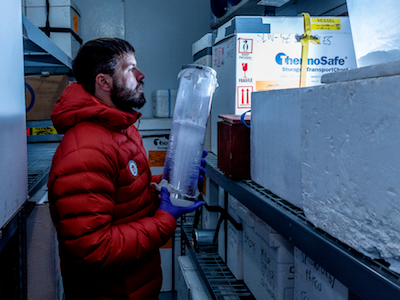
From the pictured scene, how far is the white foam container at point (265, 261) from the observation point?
103 cm

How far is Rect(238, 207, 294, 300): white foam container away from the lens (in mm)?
1030

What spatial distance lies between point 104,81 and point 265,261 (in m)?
0.79

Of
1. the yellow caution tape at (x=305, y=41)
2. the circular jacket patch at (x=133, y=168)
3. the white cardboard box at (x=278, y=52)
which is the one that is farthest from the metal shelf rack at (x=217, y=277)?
the yellow caution tape at (x=305, y=41)

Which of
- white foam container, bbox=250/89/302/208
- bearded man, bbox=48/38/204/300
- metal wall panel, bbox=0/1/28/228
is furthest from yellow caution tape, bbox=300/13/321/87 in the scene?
metal wall panel, bbox=0/1/28/228

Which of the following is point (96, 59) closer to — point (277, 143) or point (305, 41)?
point (277, 143)

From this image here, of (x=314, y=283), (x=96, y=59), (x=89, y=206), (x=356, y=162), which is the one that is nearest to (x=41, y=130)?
Result: (x=96, y=59)

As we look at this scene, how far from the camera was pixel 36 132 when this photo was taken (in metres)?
2.33

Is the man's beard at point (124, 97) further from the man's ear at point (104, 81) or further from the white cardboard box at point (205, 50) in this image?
the white cardboard box at point (205, 50)

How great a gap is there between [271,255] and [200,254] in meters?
0.76

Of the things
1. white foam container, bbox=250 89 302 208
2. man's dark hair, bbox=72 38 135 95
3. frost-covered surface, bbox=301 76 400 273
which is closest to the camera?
frost-covered surface, bbox=301 76 400 273

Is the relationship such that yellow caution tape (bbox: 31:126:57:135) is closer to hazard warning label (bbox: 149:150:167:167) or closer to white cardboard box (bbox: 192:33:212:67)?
hazard warning label (bbox: 149:150:167:167)

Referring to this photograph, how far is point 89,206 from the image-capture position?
3.02ft

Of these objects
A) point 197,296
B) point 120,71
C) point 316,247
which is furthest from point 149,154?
point 316,247

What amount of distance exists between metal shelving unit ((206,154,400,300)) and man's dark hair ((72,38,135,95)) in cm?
59
